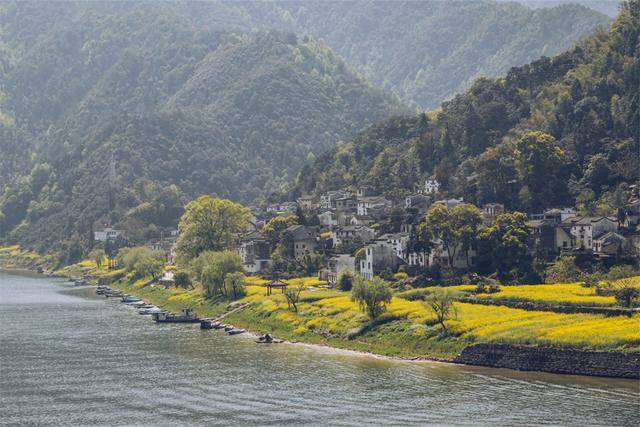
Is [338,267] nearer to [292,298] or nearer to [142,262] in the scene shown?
[292,298]

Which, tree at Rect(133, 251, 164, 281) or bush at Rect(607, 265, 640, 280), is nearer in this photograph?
bush at Rect(607, 265, 640, 280)

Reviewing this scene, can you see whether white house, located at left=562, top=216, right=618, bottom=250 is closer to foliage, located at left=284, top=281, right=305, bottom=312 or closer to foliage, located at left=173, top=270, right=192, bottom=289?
foliage, located at left=284, top=281, right=305, bottom=312

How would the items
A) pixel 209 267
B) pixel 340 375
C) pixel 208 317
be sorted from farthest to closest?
pixel 209 267 < pixel 208 317 < pixel 340 375

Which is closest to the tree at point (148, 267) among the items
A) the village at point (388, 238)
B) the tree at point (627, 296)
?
the village at point (388, 238)

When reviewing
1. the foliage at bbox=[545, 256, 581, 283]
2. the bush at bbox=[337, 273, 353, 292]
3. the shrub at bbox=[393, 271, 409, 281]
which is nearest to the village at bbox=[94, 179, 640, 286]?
the shrub at bbox=[393, 271, 409, 281]

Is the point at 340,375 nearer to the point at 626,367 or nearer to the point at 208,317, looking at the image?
the point at 626,367

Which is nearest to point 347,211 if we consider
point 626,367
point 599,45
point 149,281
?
point 149,281

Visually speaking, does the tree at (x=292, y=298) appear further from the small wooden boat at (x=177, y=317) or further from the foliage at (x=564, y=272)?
the foliage at (x=564, y=272)
